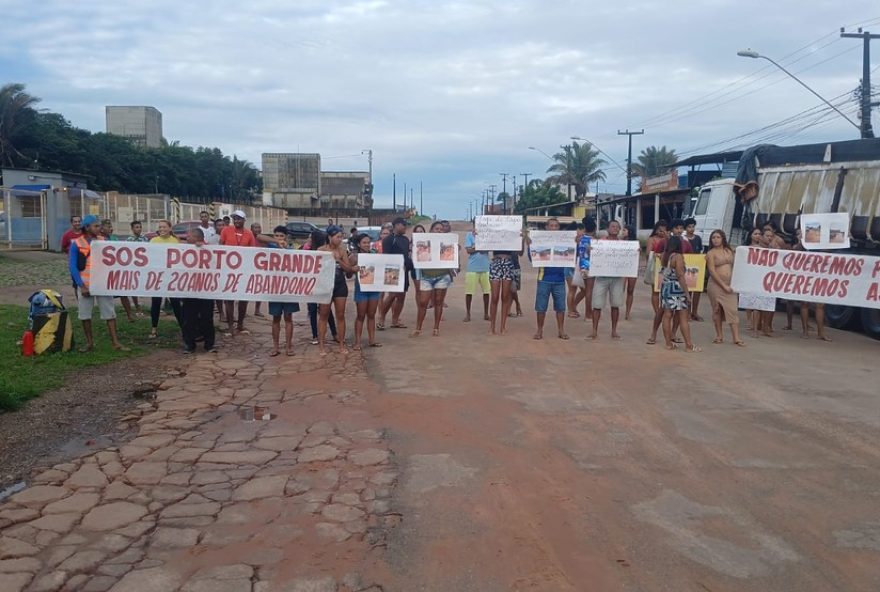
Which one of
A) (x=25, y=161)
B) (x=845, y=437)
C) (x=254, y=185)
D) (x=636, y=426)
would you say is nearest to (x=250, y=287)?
(x=636, y=426)

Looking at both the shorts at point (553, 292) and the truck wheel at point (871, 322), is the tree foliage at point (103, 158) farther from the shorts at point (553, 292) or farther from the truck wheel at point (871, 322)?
the truck wheel at point (871, 322)

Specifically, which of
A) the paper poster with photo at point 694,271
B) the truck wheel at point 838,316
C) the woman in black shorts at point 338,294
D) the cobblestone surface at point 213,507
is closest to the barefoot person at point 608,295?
the paper poster with photo at point 694,271

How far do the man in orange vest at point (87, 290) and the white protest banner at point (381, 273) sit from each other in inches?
131

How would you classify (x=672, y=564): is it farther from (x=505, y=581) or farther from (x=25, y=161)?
(x=25, y=161)

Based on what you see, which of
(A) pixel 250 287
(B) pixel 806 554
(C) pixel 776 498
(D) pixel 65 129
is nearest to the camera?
(B) pixel 806 554

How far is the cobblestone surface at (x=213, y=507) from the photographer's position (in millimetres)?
4133

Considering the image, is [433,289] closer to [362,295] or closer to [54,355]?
[362,295]

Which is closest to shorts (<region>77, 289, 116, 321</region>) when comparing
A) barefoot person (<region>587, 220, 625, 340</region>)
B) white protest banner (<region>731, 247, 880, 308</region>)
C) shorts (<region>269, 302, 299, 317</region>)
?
shorts (<region>269, 302, 299, 317</region>)

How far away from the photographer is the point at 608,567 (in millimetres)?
4188

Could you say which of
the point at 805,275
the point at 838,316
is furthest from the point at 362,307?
the point at 838,316

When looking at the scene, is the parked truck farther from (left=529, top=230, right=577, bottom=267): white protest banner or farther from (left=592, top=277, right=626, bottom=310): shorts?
(left=529, top=230, right=577, bottom=267): white protest banner

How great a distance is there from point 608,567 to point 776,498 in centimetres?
168

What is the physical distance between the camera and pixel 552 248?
1190 centimetres

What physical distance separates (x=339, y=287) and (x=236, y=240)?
2.33 metres
